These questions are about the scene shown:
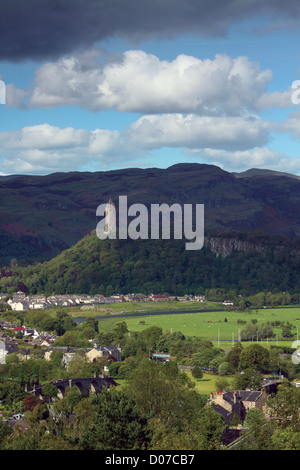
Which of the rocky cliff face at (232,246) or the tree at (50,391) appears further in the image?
the rocky cliff face at (232,246)

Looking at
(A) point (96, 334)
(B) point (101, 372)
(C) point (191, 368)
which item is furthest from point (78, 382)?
(A) point (96, 334)

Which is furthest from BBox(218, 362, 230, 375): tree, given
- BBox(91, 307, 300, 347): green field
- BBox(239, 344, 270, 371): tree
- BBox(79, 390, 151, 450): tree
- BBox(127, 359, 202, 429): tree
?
BBox(79, 390, 151, 450): tree

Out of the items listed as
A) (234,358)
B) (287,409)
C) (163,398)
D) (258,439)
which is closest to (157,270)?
(234,358)

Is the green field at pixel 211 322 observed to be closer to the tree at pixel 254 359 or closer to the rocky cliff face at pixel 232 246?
the tree at pixel 254 359

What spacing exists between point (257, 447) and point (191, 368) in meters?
38.7

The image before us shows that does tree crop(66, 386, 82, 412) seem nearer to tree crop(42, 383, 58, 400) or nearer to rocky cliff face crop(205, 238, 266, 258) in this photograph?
tree crop(42, 383, 58, 400)

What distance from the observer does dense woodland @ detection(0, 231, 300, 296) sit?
6181 inches

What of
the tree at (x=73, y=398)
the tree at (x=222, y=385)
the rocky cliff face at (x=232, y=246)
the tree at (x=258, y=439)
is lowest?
the tree at (x=222, y=385)

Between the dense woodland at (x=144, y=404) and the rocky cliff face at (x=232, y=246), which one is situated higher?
the rocky cliff face at (x=232, y=246)

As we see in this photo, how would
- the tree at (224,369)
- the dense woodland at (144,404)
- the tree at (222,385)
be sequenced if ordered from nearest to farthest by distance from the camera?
the dense woodland at (144,404) < the tree at (222,385) < the tree at (224,369)

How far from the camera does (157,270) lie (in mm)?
164375

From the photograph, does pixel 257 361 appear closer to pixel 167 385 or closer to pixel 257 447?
pixel 167 385

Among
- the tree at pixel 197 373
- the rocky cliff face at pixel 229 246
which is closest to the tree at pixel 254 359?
the tree at pixel 197 373

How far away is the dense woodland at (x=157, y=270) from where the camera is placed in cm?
15700
